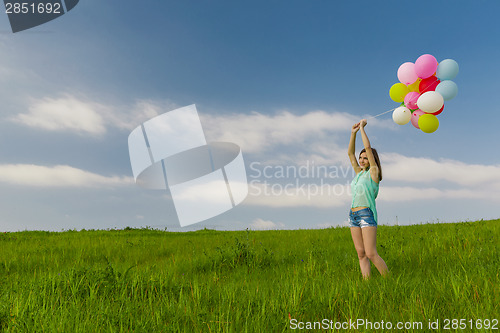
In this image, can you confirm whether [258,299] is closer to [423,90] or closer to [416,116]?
[416,116]

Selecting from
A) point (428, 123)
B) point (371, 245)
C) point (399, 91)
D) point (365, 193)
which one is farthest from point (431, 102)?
point (371, 245)

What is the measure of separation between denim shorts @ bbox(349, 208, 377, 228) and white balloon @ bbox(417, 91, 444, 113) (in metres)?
2.25

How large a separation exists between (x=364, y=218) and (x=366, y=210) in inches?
5.1

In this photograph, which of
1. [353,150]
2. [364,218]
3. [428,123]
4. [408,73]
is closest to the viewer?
[364,218]

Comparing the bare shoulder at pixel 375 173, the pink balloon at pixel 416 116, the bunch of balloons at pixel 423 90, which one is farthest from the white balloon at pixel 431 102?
the bare shoulder at pixel 375 173

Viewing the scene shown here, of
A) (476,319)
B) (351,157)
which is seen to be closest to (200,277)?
(351,157)

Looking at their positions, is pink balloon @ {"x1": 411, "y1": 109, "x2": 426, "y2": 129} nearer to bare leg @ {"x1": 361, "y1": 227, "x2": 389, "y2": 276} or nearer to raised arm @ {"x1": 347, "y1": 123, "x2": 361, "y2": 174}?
raised arm @ {"x1": 347, "y1": 123, "x2": 361, "y2": 174}

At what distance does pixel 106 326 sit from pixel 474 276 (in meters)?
4.84

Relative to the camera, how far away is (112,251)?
905 centimetres

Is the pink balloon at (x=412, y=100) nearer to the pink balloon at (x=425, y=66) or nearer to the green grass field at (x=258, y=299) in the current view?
the pink balloon at (x=425, y=66)

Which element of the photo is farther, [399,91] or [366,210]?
[399,91]

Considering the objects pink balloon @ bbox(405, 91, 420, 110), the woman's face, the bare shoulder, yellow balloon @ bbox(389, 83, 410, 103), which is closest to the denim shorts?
the bare shoulder

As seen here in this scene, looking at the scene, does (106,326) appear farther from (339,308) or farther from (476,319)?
(476,319)

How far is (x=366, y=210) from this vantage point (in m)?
5.24
